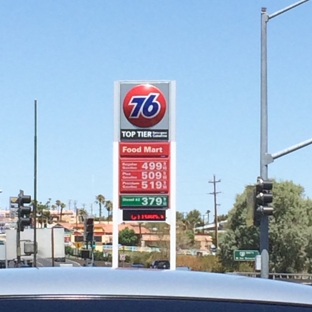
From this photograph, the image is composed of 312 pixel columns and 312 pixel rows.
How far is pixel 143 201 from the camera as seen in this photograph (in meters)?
28.5

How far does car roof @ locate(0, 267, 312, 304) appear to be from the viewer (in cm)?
327

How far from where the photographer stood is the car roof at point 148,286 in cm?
327

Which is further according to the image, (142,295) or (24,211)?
(24,211)

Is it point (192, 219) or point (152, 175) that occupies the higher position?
point (152, 175)

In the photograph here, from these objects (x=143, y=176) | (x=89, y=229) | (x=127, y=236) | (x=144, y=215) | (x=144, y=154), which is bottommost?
(x=127, y=236)

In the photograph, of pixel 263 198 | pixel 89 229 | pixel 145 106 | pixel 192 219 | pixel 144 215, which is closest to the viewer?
pixel 263 198

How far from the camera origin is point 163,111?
94.7 feet

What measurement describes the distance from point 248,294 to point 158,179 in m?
25.2

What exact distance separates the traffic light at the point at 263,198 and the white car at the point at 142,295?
17.2 metres

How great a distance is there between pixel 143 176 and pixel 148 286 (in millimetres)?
25311

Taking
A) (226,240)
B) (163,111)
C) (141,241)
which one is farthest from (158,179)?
(141,241)

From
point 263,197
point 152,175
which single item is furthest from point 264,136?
point 152,175

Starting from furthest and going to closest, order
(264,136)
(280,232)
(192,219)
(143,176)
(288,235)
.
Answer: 1. (192,219)
2. (280,232)
3. (288,235)
4. (143,176)
5. (264,136)

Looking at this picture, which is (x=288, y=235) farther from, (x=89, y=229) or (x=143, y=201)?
(x=89, y=229)
